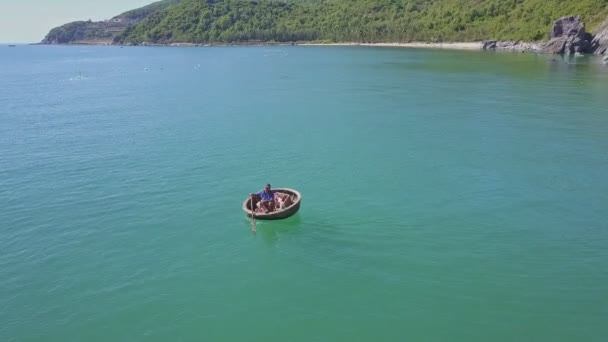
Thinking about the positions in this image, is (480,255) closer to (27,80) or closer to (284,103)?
(284,103)

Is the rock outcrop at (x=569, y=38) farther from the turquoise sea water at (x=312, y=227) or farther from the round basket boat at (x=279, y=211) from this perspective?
the round basket boat at (x=279, y=211)

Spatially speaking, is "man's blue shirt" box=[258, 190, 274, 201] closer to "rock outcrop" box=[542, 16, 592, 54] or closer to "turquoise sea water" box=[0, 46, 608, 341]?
"turquoise sea water" box=[0, 46, 608, 341]

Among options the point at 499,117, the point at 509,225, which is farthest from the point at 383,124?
the point at 509,225

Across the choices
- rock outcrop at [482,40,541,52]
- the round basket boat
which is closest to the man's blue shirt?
the round basket boat

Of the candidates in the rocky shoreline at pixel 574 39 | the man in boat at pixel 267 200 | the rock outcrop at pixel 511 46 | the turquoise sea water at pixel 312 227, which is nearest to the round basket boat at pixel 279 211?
the man in boat at pixel 267 200

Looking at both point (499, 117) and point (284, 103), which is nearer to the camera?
point (499, 117)

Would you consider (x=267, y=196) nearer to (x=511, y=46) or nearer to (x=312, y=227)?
(x=312, y=227)
